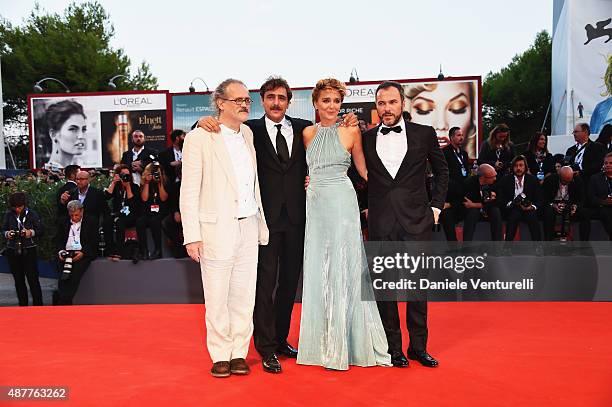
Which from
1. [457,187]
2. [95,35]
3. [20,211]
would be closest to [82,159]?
[20,211]

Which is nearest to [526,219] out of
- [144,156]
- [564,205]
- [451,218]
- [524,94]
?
[564,205]

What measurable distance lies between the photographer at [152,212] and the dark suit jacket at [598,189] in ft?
16.5

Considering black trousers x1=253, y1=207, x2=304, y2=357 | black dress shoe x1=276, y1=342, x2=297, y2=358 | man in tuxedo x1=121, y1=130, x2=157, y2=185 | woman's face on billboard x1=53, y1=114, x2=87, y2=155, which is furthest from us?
woman's face on billboard x1=53, y1=114, x2=87, y2=155

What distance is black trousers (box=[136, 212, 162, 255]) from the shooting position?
27.1 feet

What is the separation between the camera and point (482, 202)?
26.6 ft

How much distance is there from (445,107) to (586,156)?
9.30m

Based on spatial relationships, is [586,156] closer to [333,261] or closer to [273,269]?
[333,261]

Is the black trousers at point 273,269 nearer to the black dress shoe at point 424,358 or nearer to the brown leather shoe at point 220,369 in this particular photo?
the brown leather shoe at point 220,369

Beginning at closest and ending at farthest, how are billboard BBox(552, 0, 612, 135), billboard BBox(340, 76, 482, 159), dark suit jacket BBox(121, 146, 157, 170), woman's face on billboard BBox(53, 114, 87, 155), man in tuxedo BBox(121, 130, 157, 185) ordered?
dark suit jacket BBox(121, 146, 157, 170) < man in tuxedo BBox(121, 130, 157, 185) < billboard BBox(340, 76, 482, 159) < woman's face on billboard BBox(53, 114, 87, 155) < billboard BBox(552, 0, 612, 135)

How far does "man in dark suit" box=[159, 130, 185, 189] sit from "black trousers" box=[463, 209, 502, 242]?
3.44 meters

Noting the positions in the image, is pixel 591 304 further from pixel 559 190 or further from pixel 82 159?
pixel 82 159

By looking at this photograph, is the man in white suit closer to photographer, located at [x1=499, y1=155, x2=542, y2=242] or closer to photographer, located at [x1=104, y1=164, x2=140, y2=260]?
photographer, located at [x1=104, y1=164, x2=140, y2=260]

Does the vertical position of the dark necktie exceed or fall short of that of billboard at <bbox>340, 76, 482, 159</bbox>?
it falls short

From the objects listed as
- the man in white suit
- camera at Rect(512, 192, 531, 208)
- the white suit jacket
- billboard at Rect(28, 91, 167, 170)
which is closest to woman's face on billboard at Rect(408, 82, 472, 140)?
billboard at Rect(28, 91, 167, 170)
